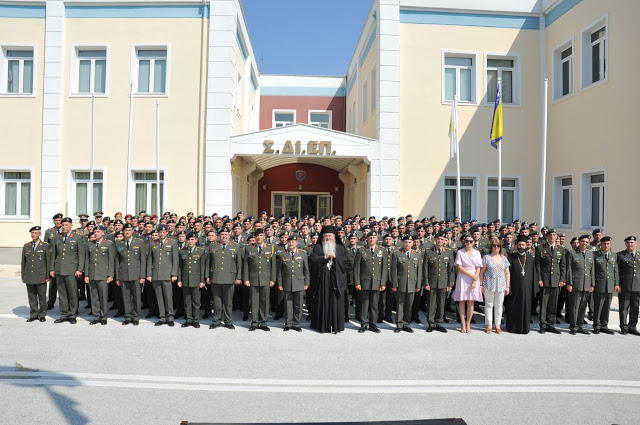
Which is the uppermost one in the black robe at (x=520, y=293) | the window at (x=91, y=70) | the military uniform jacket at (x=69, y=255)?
the window at (x=91, y=70)

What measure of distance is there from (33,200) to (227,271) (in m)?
10.1

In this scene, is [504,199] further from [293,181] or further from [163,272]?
[163,272]

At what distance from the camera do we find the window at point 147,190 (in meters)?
14.9

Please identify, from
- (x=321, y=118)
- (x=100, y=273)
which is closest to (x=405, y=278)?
(x=100, y=273)

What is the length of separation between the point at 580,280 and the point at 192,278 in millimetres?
6730

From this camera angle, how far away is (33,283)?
8.17 m

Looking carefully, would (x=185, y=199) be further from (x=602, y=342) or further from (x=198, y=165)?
(x=602, y=342)

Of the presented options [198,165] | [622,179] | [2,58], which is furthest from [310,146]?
[2,58]

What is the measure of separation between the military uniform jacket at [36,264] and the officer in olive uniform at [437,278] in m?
6.72

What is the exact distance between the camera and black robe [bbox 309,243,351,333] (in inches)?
307

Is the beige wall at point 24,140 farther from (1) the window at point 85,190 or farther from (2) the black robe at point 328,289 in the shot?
(2) the black robe at point 328,289

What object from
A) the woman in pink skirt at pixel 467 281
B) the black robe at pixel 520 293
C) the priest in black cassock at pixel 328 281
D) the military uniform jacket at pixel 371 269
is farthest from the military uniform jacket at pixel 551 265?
the priest in black cassock at pixel 328 281

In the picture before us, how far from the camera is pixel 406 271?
8.10 metres

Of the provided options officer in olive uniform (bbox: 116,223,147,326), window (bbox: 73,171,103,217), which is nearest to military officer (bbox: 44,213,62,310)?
officer in olive uniform (bbox: 116,223,147,326)
